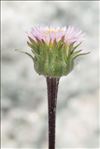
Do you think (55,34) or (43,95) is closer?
(55,34)

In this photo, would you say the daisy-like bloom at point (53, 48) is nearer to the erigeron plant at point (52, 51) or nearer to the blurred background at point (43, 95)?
the erigeron plant at point (52, 51)

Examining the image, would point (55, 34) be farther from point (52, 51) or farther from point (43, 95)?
point (43, 95)

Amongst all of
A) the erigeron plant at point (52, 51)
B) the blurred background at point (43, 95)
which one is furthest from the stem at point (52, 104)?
the blurred background at point (43, 95)

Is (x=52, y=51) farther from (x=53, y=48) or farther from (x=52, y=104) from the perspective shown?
(x=52, y=104)

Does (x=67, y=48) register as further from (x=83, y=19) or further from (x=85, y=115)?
(x=83, y=19)

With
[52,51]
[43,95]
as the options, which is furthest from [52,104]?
[43,95]

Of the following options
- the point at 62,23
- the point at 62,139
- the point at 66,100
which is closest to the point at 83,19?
the point at 62,23

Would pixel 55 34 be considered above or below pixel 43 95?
above
